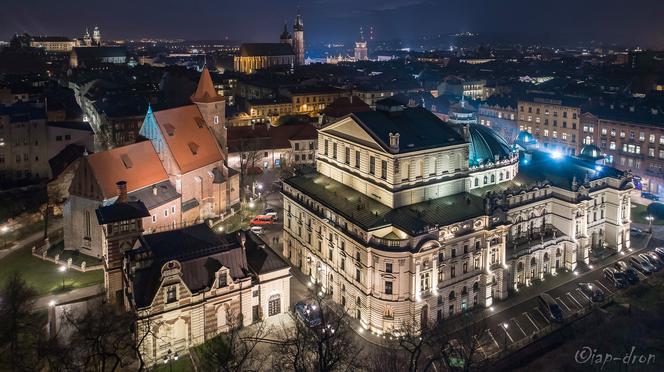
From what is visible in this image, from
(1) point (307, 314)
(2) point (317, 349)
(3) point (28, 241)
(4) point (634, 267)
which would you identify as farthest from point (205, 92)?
(4) point (634, 267)

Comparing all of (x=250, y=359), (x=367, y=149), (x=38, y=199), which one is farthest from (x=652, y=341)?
(x=38, y=199)

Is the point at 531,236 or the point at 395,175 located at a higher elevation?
the point at 395,175

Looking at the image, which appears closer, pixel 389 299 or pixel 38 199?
pixel 389 299

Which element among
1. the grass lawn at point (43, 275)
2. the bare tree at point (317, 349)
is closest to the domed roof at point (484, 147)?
the bare tree at point (317, 349)

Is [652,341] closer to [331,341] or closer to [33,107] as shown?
[331,341]

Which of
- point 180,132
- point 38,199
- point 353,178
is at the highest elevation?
point 180,132

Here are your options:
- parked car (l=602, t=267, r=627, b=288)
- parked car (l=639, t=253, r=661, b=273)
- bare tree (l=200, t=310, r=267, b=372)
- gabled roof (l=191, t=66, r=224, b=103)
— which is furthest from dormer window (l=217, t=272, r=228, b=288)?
parked car (l=639, t=253, r=661, b=273)

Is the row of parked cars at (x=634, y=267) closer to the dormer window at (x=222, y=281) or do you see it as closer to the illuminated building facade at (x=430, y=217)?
the illuminated building facade at (x=430, y=217)
